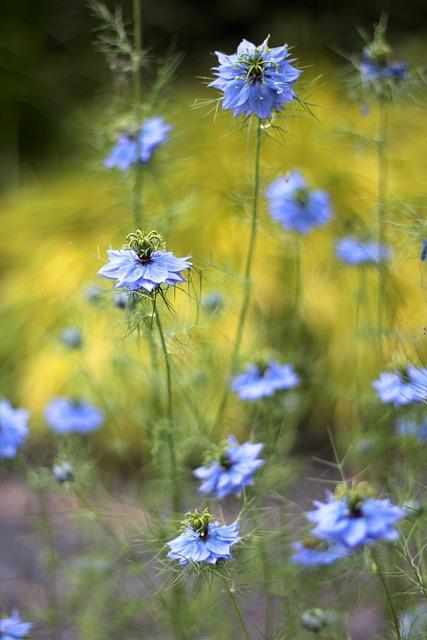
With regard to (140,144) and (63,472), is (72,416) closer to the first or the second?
(63,472)

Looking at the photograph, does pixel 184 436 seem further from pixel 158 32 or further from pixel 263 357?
pixel 158 32

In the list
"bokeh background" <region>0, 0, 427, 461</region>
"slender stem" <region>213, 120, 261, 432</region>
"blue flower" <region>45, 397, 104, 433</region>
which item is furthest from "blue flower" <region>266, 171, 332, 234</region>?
"blue flower" <region>45, 397, 104, 433</region>

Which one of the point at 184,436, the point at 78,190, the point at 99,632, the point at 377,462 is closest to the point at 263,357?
the point at 184,436

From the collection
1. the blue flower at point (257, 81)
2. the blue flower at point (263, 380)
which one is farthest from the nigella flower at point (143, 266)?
the blue flower at point (263, 380)

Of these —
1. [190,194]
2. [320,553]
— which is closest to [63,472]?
[320,553]

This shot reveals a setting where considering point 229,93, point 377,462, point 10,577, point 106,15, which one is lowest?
point 10,577

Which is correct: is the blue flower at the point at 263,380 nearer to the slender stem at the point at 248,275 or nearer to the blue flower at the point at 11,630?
the slender stem at the point at 248,275

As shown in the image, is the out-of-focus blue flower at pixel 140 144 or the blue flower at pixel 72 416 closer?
the out-of-focus blue flower at pixel 140 144
